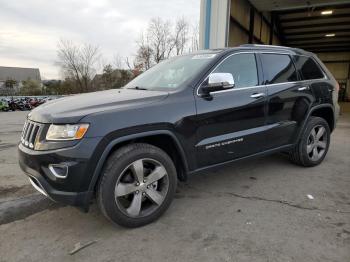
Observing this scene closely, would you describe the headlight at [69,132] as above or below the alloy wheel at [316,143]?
above

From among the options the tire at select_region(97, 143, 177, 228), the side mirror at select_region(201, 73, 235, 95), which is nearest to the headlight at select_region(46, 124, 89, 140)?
the tire at select_region(97, 143, 177, 228)

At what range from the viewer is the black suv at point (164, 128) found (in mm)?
2682

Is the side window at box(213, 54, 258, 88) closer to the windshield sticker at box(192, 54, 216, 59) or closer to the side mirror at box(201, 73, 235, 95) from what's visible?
the windshield sticker at box(192, 54, 216, 59)

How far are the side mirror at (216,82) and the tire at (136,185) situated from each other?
87 cm

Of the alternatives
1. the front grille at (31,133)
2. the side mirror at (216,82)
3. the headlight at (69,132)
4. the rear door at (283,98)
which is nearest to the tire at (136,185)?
the headlight at (69,132)

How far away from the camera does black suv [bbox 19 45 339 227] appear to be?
2682mm

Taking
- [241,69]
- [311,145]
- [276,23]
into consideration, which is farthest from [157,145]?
[276,23]

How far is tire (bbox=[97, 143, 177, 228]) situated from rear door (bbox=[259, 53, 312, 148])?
167cm

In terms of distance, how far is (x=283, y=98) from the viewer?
Answer: 419 cm

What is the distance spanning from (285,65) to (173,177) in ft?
8.24

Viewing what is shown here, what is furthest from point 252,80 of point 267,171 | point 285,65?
point 267,171

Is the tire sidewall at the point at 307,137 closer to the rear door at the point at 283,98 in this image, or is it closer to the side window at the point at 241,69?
the rear door at the point at 283,98

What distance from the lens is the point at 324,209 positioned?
3434mm

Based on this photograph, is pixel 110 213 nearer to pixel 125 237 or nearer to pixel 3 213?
pixel 125 237
